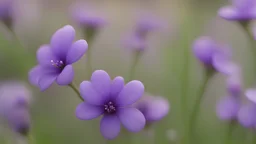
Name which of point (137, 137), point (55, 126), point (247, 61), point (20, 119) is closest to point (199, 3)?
point (247, 61)

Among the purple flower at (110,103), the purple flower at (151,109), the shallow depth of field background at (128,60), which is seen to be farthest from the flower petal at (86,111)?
the shallow depth of field background at (128,60)

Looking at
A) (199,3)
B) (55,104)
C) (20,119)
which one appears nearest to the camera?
(20,119)

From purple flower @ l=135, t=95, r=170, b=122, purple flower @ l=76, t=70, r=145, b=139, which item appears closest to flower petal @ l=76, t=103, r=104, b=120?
purple flower @ l=76, t=70, r=145, b=139

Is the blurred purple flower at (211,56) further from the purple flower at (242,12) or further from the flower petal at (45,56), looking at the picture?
the flower petal at (45,56)

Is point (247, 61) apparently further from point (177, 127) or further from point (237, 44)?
point (177, 127)

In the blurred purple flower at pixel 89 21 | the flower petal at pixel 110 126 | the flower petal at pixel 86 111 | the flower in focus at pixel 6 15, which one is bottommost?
the blurred purple flower at pixel 89 21

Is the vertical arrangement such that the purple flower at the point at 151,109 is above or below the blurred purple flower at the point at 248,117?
below

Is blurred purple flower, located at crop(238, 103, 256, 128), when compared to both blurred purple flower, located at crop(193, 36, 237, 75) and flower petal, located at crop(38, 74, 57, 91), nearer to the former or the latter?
blurred purple flower, located at crop(193, 36, 237, 75)
